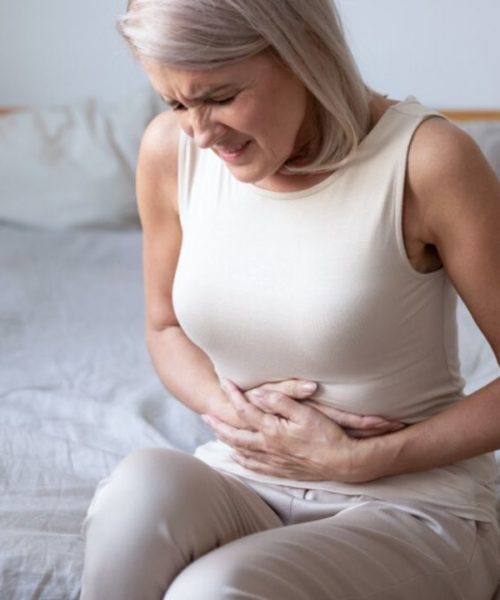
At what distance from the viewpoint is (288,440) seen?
50.8 inches

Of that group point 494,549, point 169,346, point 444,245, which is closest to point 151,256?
point 169,346

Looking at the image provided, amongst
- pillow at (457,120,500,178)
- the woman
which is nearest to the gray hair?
the woman

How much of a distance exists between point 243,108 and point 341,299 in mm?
229

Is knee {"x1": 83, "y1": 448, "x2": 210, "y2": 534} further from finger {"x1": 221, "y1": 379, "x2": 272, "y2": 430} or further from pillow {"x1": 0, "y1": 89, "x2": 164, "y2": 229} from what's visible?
pillow {"x1": 0, "y1": 89, "x2": 164, "y2": 229}

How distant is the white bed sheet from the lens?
4.60ft

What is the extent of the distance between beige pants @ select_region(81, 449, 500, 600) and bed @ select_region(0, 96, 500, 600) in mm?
206

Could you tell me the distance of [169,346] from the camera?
4.94ft

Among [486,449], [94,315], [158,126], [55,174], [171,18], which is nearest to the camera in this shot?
[171,18]

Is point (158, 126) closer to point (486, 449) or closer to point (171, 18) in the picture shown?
point (171, 18)

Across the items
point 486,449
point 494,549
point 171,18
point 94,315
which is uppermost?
point 171,18

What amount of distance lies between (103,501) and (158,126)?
47cm

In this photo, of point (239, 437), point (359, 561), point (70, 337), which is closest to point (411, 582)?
point (359, 561)

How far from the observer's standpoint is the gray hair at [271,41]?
1147mm

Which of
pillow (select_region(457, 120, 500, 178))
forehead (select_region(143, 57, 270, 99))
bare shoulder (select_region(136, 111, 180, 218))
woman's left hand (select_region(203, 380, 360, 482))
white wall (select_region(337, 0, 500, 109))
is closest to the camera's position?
forehead (select_region(143, 57, 270, 99))
